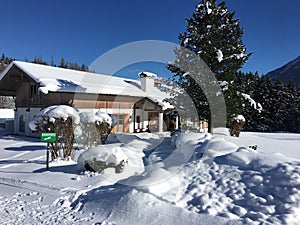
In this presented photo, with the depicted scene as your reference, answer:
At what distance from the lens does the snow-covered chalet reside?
51.4ft

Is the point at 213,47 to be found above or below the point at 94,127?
above

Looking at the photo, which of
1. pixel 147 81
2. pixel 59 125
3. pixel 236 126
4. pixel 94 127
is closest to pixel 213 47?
pixel 236 126

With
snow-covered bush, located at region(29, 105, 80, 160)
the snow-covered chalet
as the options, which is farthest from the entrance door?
snow-covered bush, located at region(29, 105, 80, 160)

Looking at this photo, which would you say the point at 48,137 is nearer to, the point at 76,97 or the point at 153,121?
the point at 76,97

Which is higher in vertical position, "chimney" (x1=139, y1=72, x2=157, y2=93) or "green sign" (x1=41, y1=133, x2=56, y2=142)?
"chimney" (x1=139, y1=72, x2=157, y2=93)

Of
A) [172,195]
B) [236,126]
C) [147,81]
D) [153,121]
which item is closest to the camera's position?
[172,195]

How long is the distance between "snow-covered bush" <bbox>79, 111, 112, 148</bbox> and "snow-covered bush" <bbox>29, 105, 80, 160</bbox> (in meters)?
1.37

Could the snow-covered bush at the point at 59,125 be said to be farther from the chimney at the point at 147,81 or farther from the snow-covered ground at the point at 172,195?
the chimney at the point at 147,81

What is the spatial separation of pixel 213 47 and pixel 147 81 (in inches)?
427

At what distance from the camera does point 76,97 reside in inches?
635

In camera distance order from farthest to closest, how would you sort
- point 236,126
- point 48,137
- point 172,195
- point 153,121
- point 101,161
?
point 153,121 → point 236,126 → point 48,137 → point 101,161 → point 172,195

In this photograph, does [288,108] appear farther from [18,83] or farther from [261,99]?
[18,83]

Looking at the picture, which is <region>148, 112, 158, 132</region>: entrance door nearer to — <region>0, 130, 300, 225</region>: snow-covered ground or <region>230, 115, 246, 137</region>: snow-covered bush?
<region>230, 115, 246, 137</region>: snow-covered bush

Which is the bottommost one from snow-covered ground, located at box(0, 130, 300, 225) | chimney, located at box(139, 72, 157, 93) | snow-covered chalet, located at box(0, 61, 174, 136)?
snow-covered ground, located at box(0, 130, 300, 225)
